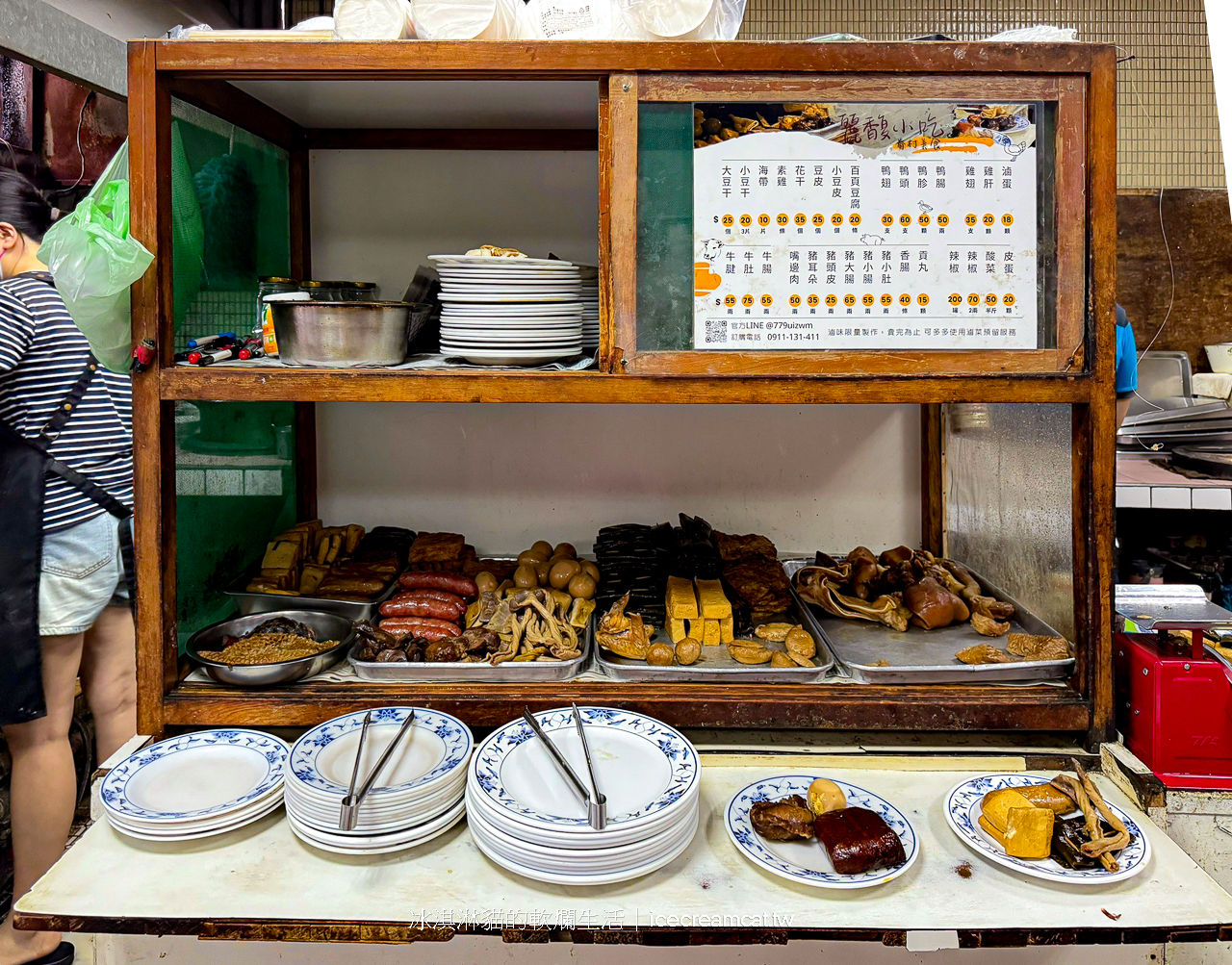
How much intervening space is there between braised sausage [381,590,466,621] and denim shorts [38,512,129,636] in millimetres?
1354

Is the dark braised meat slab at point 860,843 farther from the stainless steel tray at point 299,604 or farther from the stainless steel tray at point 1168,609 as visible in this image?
the stainless steel tray at point 299,604

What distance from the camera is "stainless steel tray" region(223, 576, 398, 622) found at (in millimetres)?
2186

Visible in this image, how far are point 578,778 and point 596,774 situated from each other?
7 cm

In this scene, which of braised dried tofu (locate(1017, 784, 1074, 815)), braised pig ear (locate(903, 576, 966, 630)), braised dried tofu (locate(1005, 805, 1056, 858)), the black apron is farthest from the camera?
the black apron

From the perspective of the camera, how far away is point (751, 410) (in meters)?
2.64

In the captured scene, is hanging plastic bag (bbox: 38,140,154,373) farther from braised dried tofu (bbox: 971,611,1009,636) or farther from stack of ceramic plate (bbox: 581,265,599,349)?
braised dried tofu (bbox: 971,611,1009,636)

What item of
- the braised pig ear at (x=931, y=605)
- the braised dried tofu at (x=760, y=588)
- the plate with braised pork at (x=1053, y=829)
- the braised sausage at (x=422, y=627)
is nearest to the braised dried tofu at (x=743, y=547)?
the braised dried tofu at (x=760, y=588)

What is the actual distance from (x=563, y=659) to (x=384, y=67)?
1289mm

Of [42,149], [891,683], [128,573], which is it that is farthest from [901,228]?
[42,149]

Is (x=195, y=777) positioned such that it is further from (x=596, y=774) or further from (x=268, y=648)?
(x=596, y=774)

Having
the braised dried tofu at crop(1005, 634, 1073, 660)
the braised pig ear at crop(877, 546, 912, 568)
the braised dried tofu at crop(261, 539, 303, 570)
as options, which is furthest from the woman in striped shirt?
the braised dried tofu at crop(1005, 634, 1073, 660)

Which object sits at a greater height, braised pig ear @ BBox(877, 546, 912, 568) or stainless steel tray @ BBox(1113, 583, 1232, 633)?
braised pig ear @ BBox(877, 546, 912, 568)

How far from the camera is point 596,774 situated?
1.60 m

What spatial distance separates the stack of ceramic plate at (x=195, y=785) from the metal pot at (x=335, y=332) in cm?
80
